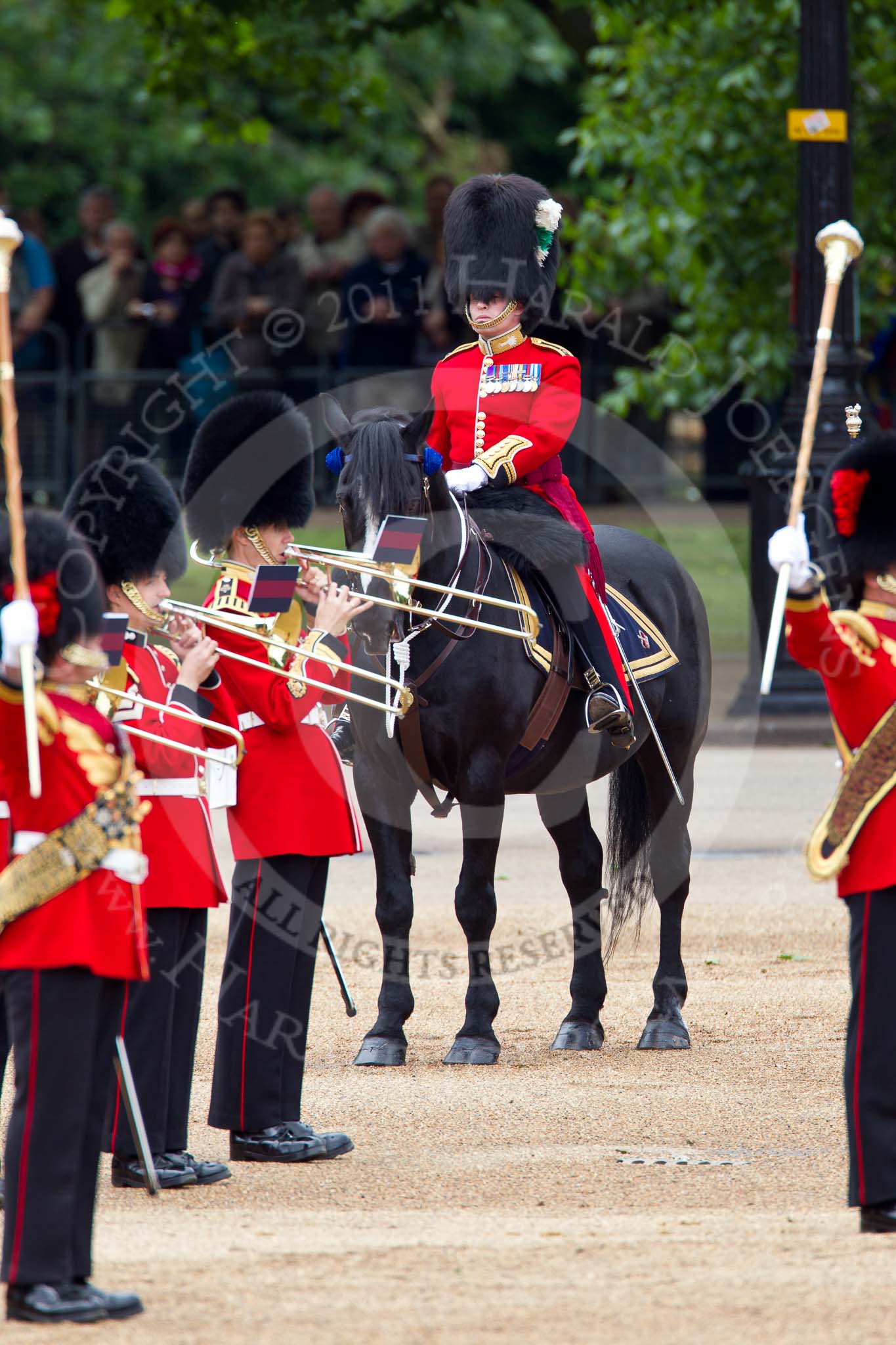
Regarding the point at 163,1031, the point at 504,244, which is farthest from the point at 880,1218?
the point at 504,244

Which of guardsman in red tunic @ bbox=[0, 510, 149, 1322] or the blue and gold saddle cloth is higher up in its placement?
the blue and gold saddle cloth

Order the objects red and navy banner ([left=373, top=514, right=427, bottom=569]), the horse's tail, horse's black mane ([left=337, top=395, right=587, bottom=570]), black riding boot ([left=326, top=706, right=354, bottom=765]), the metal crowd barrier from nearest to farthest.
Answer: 1. red and navy banner ([left=373, top=514, right=427, bottom=569])
2. horse's black mane ([left=337, top=395, right=587, bottom=570])
3. black riding boot ([left=326, top=706, right=354, bottom=765])
4. the horse's tail
5. the metal crowd barrier

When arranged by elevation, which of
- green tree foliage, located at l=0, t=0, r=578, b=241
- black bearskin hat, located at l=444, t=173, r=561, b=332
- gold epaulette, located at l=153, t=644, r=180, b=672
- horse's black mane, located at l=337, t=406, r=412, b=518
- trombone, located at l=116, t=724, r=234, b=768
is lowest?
trombone, located at l=116, t=724, r=234, b=768

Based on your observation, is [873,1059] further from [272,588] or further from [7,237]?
[7,237]

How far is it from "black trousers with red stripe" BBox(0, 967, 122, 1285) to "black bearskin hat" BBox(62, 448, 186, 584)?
1.17 m

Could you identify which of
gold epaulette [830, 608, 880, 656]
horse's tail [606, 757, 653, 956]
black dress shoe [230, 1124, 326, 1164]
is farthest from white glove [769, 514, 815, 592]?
horse's tail [606, 757, 653, 956]

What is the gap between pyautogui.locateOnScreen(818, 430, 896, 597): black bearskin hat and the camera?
4.84m

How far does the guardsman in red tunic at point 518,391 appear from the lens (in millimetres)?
6957

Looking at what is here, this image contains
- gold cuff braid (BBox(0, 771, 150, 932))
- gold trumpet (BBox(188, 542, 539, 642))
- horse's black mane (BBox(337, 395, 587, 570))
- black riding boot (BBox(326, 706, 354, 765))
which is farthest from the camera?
black riding boot (BBox(326, 706, 354, 765))

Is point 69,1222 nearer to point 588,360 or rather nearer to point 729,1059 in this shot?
point 729,1059

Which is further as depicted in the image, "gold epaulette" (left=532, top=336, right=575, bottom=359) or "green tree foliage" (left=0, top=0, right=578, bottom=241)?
"green tree foliage" (left=0, top=0, right=578, bottom=241)

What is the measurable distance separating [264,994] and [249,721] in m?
0.65

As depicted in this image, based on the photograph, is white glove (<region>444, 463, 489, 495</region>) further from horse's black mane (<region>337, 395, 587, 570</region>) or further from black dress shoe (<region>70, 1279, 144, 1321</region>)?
black dress shoe (<region>70, 1279, 144, 1321</region>)

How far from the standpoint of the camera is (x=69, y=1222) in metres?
4.20
